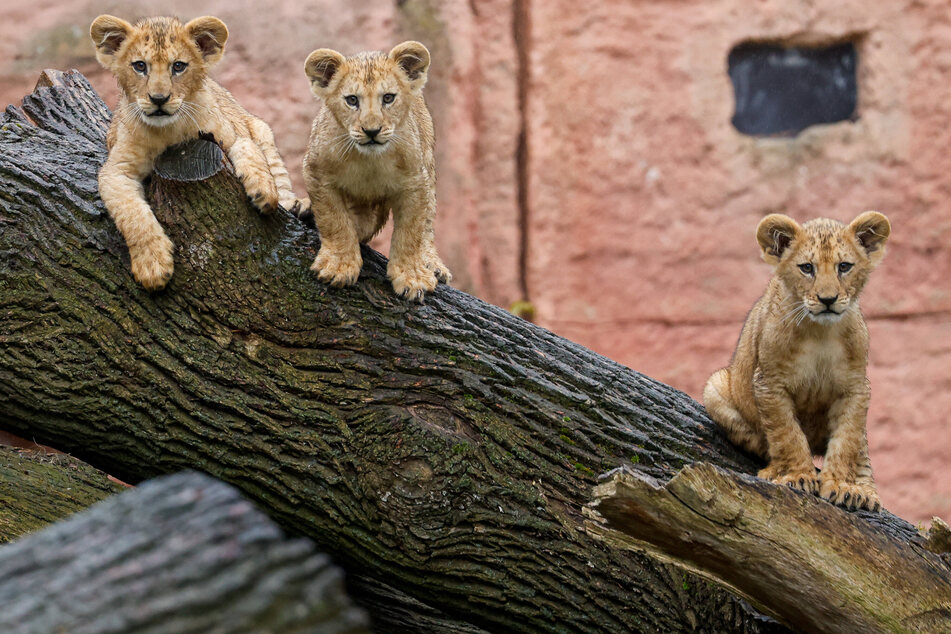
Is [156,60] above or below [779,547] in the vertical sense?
above

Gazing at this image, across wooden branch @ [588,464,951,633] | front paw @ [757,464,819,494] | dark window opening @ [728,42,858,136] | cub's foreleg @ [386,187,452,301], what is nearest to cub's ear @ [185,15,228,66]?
cub's foreleg @ [386,187,452,301]

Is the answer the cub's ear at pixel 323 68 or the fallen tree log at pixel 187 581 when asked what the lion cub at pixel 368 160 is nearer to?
the cub's ear at pixel 323 68

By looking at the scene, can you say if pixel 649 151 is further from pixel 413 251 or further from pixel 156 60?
pixel 156 60

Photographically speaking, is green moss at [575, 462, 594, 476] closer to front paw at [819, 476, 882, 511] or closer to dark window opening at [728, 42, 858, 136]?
front paw at [819, 476, 882, 511]

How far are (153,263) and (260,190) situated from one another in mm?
618

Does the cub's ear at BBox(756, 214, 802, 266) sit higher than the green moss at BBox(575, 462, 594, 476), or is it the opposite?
the cub's ear at BBox(756, 214, 802, 266)

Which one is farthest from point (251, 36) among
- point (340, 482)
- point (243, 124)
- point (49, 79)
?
point (340, 482)

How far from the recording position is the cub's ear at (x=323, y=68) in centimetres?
517

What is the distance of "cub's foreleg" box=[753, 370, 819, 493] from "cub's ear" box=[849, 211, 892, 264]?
87 centimetres

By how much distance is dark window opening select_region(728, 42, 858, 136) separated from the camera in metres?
10.6

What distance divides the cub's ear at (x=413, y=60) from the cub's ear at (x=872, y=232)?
2325mm

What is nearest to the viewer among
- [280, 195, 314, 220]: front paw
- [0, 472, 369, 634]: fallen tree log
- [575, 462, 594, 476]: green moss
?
[0, 472, 369, 634]: fallen tree log

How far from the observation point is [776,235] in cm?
532

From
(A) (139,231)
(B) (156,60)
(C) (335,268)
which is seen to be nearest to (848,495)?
(C) (335,268)
